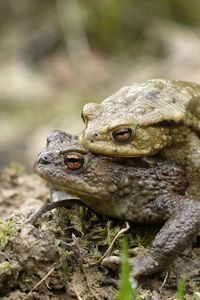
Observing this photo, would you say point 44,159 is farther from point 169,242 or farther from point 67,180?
point 169,242

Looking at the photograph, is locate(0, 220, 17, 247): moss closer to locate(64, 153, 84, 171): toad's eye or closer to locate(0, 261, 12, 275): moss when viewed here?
locate(0, 261, 12, 275): moss

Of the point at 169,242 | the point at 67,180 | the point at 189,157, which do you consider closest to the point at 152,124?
the point at 189,157

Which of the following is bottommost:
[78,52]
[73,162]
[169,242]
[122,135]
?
[169,242]

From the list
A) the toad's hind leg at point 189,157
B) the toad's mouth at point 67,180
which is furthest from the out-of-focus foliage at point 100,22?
the toad's mouth at point 67,180

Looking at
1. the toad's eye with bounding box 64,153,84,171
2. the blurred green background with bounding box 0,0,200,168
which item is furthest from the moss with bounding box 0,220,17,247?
the blurred green background with bounding box 0,0,200,168

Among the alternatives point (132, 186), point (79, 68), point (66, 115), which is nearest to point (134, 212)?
point (132, 186)

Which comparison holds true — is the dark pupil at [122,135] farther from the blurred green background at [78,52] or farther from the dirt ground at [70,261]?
the blurred green background at [78,52]
